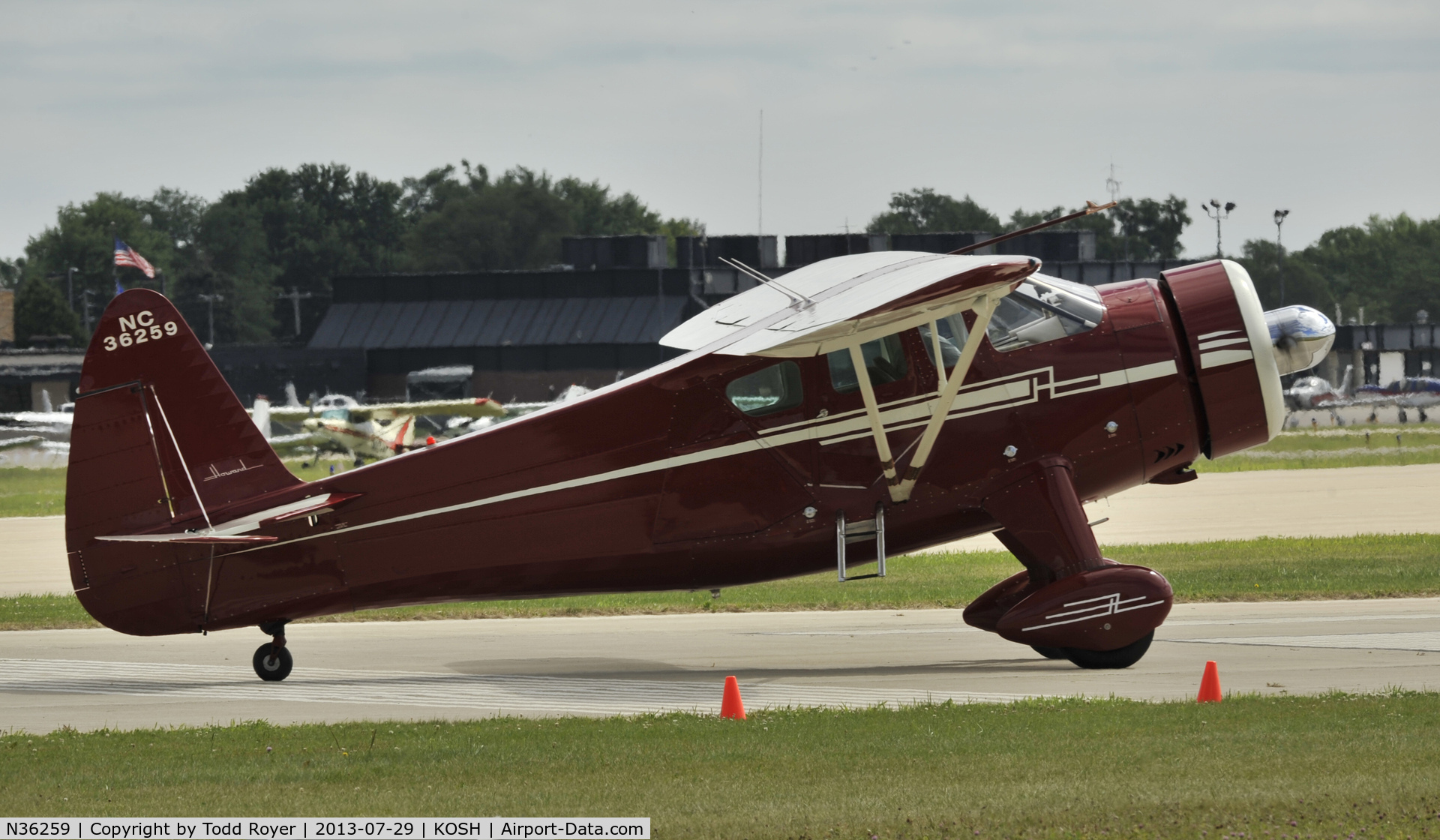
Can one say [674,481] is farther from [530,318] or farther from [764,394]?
[530,318]

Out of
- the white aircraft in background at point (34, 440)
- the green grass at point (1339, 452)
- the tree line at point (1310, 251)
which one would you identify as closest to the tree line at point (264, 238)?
the tree line at point (1310, 251)

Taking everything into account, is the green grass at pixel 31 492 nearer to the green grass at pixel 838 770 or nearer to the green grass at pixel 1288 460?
the green grass at pixel 1288 460

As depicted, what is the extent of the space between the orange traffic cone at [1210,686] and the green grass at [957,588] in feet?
20.9

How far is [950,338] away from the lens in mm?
12570

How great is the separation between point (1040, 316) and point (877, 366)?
4.66 ft

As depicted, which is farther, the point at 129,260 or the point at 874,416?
the point at 129,260

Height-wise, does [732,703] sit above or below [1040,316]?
below

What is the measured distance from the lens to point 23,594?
852 inches

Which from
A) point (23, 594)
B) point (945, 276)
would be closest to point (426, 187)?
point (23, 594)

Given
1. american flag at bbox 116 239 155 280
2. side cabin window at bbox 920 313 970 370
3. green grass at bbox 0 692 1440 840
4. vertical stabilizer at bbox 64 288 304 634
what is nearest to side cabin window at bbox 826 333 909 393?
side cabin window at bbox 920 313 970 370

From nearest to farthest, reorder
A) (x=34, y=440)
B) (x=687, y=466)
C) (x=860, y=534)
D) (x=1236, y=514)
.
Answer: (x=687, y=466) < (x=860, y=534) < (x=1236, y=514) < (x=34, y=440)

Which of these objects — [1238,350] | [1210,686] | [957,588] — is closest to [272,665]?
[1210,686]

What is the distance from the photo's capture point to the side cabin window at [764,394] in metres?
12.6
